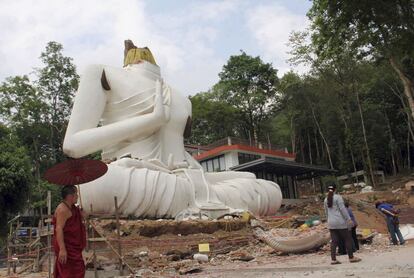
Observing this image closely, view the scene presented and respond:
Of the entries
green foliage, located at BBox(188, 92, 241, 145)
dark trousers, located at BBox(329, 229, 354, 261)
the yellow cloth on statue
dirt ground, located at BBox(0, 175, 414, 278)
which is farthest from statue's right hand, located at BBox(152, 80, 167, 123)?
green foliage, located at BBox(188, 92, 241, 145)

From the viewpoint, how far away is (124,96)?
458 inches

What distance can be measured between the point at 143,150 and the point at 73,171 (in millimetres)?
6679

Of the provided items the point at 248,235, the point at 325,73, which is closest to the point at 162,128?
the point at 248,235

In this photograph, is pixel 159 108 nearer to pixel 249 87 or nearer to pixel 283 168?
pixel 283 168

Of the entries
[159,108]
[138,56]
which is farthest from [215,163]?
→ [159,108]

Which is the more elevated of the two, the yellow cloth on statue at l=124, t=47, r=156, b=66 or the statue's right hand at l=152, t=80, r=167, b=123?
the yellow cloth on statue at l=124, t=47, r=156, b=66

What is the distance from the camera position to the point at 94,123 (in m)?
11.0

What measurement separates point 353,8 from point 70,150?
6.54m

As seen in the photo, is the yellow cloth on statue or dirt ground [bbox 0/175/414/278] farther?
the yellow cloth on statue

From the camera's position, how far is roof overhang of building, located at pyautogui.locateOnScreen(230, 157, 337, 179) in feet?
80.7

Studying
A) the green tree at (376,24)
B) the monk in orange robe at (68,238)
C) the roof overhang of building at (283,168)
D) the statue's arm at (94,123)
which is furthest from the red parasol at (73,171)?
the roof overhang of building at (283,168)

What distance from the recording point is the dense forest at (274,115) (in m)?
23.0

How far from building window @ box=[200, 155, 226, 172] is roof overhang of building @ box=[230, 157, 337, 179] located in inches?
101

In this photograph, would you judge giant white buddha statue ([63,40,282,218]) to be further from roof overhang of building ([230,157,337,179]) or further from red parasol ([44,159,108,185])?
roof overhang of building ([230,157,337,179])
